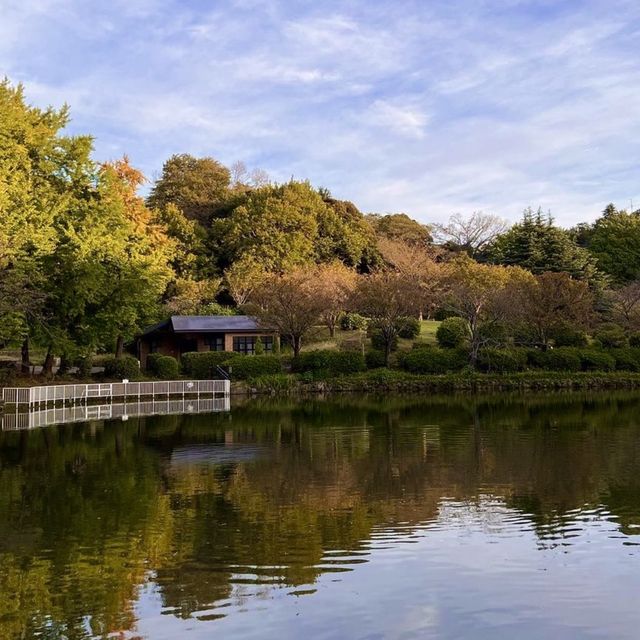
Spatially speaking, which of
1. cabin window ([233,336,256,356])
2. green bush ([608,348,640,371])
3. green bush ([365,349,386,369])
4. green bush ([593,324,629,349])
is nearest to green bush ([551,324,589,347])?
green bush ([593,324,629,349])

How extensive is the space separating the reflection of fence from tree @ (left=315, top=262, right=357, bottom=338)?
8514 mm

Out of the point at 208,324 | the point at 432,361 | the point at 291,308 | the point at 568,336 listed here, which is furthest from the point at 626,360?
the point at 208,324

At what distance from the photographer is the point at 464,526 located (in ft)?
34.3

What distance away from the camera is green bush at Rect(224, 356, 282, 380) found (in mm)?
39375

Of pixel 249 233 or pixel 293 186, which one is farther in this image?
pixel 293 186

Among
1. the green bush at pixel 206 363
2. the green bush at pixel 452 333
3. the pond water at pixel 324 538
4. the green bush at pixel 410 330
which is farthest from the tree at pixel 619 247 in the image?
the pond water at pixel 324 538

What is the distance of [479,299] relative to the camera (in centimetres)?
4159

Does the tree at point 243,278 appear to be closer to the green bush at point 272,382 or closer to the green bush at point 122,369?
the green bush at point 122,369

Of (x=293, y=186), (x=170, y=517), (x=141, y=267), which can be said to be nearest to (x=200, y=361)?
(x=141, y=267)

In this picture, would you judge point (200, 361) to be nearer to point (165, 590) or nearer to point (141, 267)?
point (141, 267)

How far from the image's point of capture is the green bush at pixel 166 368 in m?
40.2

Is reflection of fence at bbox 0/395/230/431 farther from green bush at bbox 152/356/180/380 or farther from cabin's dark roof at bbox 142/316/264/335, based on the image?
cabin's dark roof at bbox 142/316/264/335

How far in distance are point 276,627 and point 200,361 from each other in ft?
113

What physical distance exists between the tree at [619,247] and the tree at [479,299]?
17421 mm
